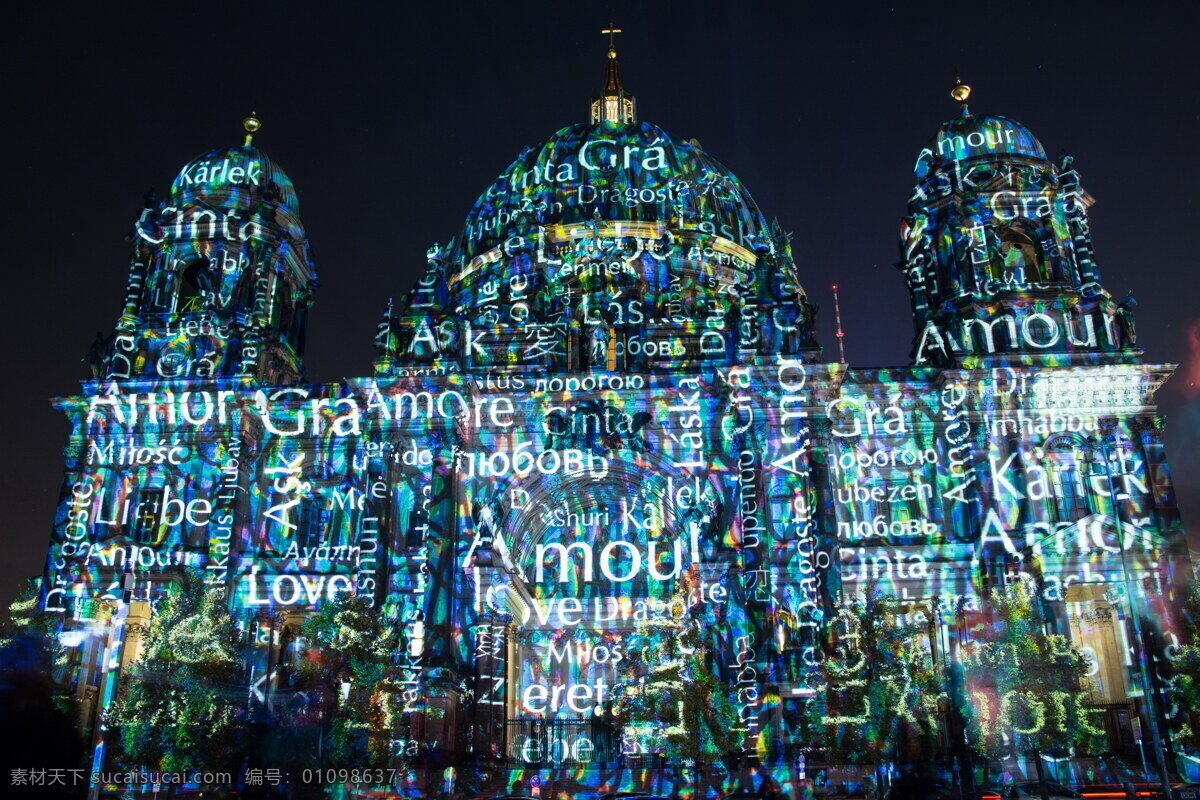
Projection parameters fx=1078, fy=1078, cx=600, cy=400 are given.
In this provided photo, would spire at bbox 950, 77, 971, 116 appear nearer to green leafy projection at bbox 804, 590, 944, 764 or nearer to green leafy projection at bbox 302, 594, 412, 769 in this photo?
green leafy projection at bbox 804, 590, 944, 764

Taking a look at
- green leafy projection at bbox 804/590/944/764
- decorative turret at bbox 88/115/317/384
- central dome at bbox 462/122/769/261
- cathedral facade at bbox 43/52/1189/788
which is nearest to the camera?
green leafy projection at bbox 804/590/944/764

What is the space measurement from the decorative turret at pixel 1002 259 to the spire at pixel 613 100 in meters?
20.6

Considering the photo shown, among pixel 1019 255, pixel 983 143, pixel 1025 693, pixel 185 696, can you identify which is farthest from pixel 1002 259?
pixel 185 696

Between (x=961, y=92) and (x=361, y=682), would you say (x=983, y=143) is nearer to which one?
(x=961, y=92)

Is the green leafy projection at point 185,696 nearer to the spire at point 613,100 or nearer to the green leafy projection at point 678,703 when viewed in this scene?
the green leafy projection at point 678,703

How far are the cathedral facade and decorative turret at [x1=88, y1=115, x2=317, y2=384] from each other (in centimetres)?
14

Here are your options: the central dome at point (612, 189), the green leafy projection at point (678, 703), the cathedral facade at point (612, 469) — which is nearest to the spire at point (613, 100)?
the central dome at point (612, 189)

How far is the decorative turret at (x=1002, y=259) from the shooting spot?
40844 millimetres

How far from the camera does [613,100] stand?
6162 cm

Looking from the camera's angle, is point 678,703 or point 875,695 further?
point 678,703

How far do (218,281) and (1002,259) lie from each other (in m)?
31.6

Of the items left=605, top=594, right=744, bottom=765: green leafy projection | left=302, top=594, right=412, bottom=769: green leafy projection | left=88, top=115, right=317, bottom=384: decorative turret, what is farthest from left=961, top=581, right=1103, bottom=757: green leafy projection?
left=88, top=115, right=317, bottom=384: decorative turret

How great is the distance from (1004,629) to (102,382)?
3366cm

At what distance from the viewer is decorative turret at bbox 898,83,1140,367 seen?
40.8m
